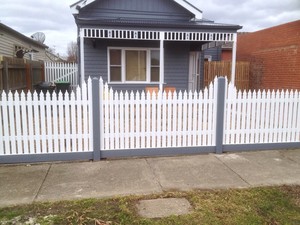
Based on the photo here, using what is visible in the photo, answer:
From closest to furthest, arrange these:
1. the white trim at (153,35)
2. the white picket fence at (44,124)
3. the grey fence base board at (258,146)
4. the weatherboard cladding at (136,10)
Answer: the white picket fence at (44,124)
the grey fence base board at (258,146)
the white trim at (153,35)
the weatherboard cladding at (136,10)

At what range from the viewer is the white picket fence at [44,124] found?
514 centimetres

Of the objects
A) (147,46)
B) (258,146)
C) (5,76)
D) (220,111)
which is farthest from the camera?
(147,46)

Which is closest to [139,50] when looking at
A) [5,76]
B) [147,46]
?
[147,46]

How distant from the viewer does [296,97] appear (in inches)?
245

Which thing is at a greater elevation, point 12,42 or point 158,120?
point 12,42

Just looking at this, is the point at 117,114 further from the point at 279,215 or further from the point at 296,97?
the point at 296,97

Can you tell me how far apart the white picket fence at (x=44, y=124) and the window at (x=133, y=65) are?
7.72m

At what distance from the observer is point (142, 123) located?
566 cm

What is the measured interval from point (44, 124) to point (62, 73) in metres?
13.4

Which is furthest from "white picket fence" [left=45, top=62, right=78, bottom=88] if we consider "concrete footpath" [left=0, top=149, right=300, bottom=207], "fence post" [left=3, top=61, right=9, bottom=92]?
"concrete footpath" [left=0, top=149, right=300, bottom=207]

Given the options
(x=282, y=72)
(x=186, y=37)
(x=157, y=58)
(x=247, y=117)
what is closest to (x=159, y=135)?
(x=247, y=117)

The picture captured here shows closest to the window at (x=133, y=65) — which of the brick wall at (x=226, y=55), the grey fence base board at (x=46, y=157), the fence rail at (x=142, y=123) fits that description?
the fence rail at (x=142, y=123)

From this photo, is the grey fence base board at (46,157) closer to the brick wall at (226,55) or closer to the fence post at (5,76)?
the fence post at (5,76)

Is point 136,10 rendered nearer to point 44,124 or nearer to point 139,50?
point 139,50
